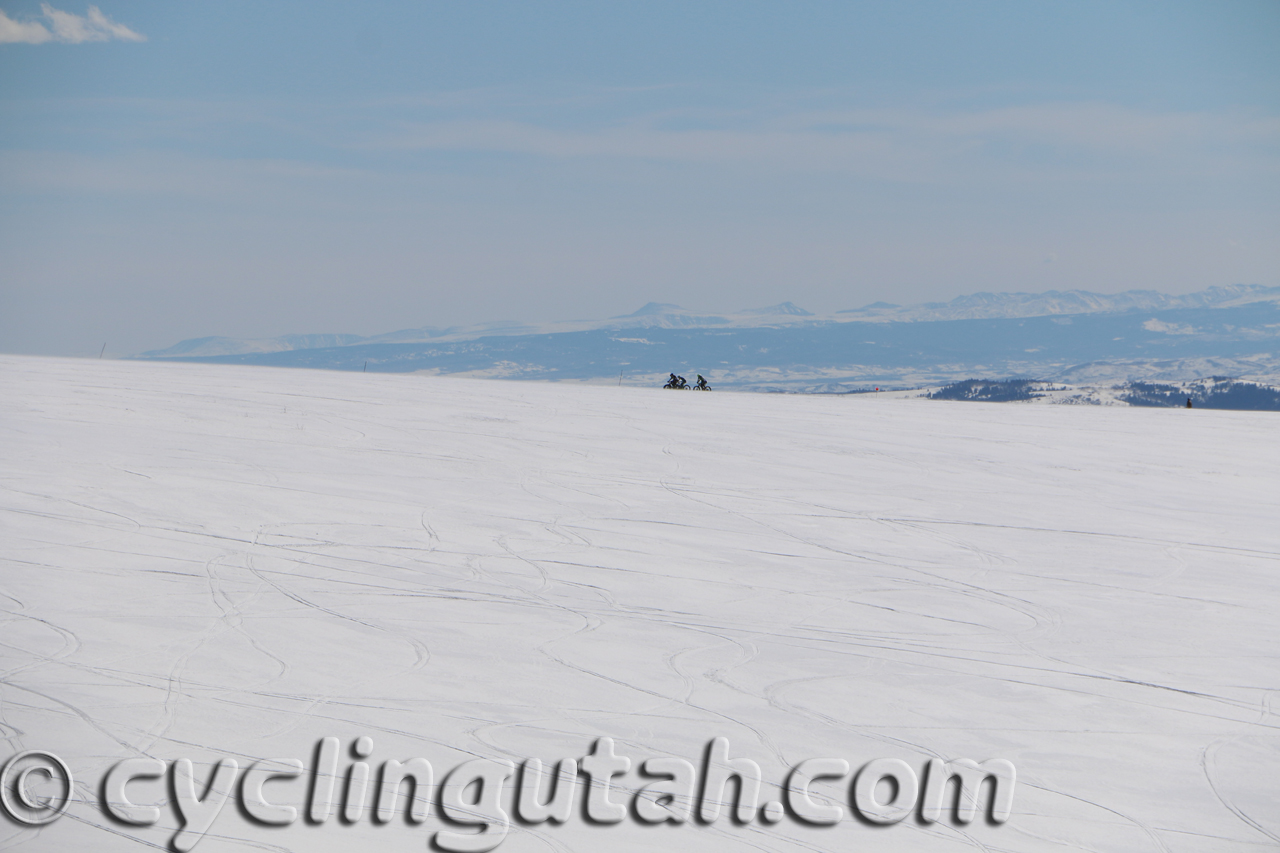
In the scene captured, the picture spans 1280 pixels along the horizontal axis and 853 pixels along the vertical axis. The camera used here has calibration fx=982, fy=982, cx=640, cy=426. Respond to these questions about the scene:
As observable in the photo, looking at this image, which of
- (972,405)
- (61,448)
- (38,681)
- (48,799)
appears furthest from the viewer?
(972,405)

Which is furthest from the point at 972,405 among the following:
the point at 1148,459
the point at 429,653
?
the point at 429,653

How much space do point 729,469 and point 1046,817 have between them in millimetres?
9839

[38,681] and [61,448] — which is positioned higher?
[61,448]

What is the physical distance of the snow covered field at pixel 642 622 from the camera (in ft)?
17.1

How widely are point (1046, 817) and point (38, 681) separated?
5.84 m

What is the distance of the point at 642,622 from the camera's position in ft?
25.0

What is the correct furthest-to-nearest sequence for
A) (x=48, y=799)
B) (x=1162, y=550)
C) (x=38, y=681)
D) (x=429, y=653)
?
1. (x=1162, y=550)
2. (x=429, y=653)
3. (x=38, y=681)
4. (x=48, y=799)

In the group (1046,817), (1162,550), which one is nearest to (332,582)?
(1046,817)

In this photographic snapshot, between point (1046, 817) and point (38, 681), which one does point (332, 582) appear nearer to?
point (38, 681)

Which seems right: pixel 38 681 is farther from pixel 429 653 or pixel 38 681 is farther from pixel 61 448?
pixel 61 448

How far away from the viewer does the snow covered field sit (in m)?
5.21

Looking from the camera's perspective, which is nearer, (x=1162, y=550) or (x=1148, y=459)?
(x=1162, y=550)

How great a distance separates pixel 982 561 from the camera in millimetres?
9898

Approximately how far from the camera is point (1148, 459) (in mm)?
16875
